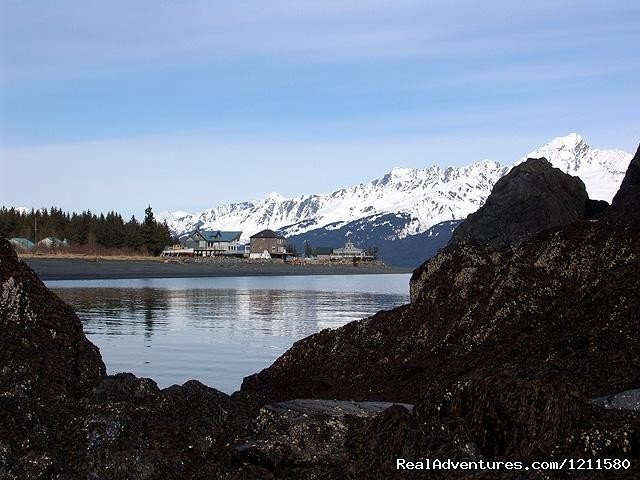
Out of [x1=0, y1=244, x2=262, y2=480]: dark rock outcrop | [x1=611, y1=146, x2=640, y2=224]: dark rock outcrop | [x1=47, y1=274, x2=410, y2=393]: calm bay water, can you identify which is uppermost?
[x1=611, y1=146, x2=640, y2=224]: dark rock outcrop

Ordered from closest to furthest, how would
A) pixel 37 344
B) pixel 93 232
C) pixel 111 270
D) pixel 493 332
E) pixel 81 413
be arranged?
pixel 81 413, pixel 37 344, pixel 493 332, pixel 111 270, pixel 93 232

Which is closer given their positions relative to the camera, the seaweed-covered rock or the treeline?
the seaweed-covered rock

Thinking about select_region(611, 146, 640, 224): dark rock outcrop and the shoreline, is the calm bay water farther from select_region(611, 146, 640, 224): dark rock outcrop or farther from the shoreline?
the shoreline

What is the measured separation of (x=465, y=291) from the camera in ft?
61.8

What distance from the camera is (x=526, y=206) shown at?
998 inches

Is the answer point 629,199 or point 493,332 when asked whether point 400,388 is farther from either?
point 629,199

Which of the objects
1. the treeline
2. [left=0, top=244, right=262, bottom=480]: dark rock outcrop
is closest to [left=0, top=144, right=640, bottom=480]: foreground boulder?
[left=0, top=244, right=262, bottom=480]: dark rock outcrop

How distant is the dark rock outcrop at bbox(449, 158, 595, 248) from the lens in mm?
24156

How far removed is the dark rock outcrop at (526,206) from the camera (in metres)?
24.2

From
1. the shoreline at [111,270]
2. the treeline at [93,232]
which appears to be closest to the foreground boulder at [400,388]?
the shoreline at [111,270]

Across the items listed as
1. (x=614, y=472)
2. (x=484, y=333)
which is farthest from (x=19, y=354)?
(x=484, y=333)

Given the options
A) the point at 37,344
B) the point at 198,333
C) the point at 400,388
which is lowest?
the point at 198,333

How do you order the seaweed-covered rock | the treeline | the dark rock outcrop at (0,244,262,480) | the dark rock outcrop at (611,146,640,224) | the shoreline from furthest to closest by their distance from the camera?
the treeline
the shoreline
the dark rock outcrop at (611,146,640,224)
the seaweed-covered rock
the dark rock outcrop at (0,244,262,480)

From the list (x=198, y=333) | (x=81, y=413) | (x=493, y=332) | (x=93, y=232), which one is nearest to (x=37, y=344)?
(x=81, y=413)
